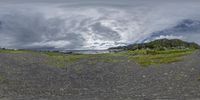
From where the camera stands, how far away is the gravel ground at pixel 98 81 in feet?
211

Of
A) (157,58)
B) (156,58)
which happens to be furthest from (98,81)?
(157,58)

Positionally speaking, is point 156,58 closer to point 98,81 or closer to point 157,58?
point 157,58

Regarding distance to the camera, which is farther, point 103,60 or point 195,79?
point 103,60

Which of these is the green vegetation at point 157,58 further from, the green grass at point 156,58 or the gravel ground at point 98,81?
the gravel ground at point 98,81

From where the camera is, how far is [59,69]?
304ft

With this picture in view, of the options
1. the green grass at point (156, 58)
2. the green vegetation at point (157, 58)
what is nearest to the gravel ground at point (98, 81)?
the green grass at point (156, 58)

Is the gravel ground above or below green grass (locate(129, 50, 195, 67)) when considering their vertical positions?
below

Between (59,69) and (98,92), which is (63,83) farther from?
(59,69)

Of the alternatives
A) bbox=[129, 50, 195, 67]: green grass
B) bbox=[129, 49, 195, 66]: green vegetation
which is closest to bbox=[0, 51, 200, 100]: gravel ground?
bbox=[129, 50, 195, 67]: green grass

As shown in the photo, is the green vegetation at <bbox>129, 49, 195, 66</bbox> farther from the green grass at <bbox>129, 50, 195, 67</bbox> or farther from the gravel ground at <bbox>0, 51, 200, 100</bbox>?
the gravel ground at <bbox>0, 51, 200, 100</bbox>

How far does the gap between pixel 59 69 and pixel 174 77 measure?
73.8 ft

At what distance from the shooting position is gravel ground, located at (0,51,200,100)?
64.3 metres

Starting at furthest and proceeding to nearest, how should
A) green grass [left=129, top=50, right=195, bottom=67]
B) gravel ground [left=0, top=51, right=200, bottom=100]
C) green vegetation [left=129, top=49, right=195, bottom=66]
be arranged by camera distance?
green vegetation [left=129, top=49, right=195, bottom=66] → green grass [left=129, top=50, right=195, bottom=67] → gravel ground [left=0, top=51, right=200, bottom=100]

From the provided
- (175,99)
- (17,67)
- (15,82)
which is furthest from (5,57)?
(175,99)
